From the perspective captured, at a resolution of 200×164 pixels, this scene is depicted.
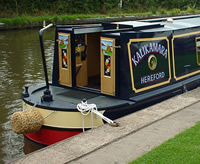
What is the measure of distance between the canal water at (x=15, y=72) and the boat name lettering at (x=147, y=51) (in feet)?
9.15

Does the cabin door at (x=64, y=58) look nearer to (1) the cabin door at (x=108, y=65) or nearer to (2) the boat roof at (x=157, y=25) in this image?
(1) the cabin door at (x=108, y=65)

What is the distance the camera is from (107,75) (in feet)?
25.2

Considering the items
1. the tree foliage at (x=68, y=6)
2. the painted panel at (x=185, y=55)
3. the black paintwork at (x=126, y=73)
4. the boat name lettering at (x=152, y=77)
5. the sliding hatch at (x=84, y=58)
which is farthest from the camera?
the tree foliage at (x=68, y=6)

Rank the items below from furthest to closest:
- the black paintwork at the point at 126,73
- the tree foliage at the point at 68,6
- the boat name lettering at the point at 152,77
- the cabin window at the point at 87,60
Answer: the tree foliage at the point at 68,6 < the cabin window at the point at 87,60 < the boat name lettering at the point at 152,77 < the black paintwork at the point at 126,73

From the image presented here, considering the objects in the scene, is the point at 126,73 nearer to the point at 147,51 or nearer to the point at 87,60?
the point at 147,51

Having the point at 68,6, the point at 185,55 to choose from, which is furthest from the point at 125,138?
the point at 68,6

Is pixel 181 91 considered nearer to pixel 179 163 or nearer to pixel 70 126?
pixel 70 126

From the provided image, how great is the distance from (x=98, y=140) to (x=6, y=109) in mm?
4587

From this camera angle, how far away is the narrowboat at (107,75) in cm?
704

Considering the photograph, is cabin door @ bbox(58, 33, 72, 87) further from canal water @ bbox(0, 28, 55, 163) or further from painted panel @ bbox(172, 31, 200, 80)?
painted panel @ bbox(172, 31, 200, 80)

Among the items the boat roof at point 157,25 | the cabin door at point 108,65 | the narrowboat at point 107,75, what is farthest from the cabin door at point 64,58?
the boat roof at point 157,25

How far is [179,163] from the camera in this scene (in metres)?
5.07

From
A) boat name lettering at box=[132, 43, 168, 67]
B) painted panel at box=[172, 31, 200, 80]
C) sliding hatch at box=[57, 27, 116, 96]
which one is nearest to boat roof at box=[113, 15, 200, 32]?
painted panel at box=[172, 31, 200, 80]

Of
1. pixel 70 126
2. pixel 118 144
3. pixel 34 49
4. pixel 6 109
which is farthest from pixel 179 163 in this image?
pixel 34 49
